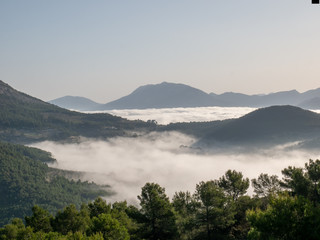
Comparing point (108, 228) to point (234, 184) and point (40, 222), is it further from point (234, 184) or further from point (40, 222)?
point (234, 184)

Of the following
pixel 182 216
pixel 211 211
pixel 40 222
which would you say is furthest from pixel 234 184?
pixel 40 222

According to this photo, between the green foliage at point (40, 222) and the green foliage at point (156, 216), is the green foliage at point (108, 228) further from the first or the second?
the green foliage at point (40, 222)

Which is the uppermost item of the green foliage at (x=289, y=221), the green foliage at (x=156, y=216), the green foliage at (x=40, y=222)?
the green foliage at (x=289, y=221)

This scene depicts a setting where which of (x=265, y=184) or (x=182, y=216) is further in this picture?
(x=265, y=184)

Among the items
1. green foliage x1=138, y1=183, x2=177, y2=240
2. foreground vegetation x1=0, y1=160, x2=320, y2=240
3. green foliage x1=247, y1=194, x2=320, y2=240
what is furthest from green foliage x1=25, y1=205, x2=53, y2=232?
green foliage x1=247, y1=194, x2=320, y2=240

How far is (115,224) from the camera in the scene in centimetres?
4341

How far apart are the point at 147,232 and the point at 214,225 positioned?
12.6 metres

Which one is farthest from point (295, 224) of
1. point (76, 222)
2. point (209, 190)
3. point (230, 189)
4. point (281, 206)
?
point (76, 222)

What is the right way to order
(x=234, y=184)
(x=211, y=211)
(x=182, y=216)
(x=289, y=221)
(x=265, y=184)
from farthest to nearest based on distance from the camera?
(x=265, y=184) < (x=234, y=184) < (x=182, y=216) < (x=211, y=211) < (x=289, y=221)

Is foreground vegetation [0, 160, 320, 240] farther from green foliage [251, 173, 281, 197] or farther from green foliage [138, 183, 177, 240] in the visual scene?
green foliage [251, 173, 281, 197]

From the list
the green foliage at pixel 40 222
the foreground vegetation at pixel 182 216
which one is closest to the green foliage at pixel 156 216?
the foreground vegetation at pixel 182 216

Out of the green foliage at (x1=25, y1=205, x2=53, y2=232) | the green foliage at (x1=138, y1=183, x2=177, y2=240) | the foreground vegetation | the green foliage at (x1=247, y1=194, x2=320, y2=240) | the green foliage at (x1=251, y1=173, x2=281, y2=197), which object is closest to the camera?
the green foliage at (x1=247, y1=194, x2=320, y2=240)

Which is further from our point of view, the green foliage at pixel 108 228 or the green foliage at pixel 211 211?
the green foliage at pixel 211 211

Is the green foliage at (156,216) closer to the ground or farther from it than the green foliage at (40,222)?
farther from it
